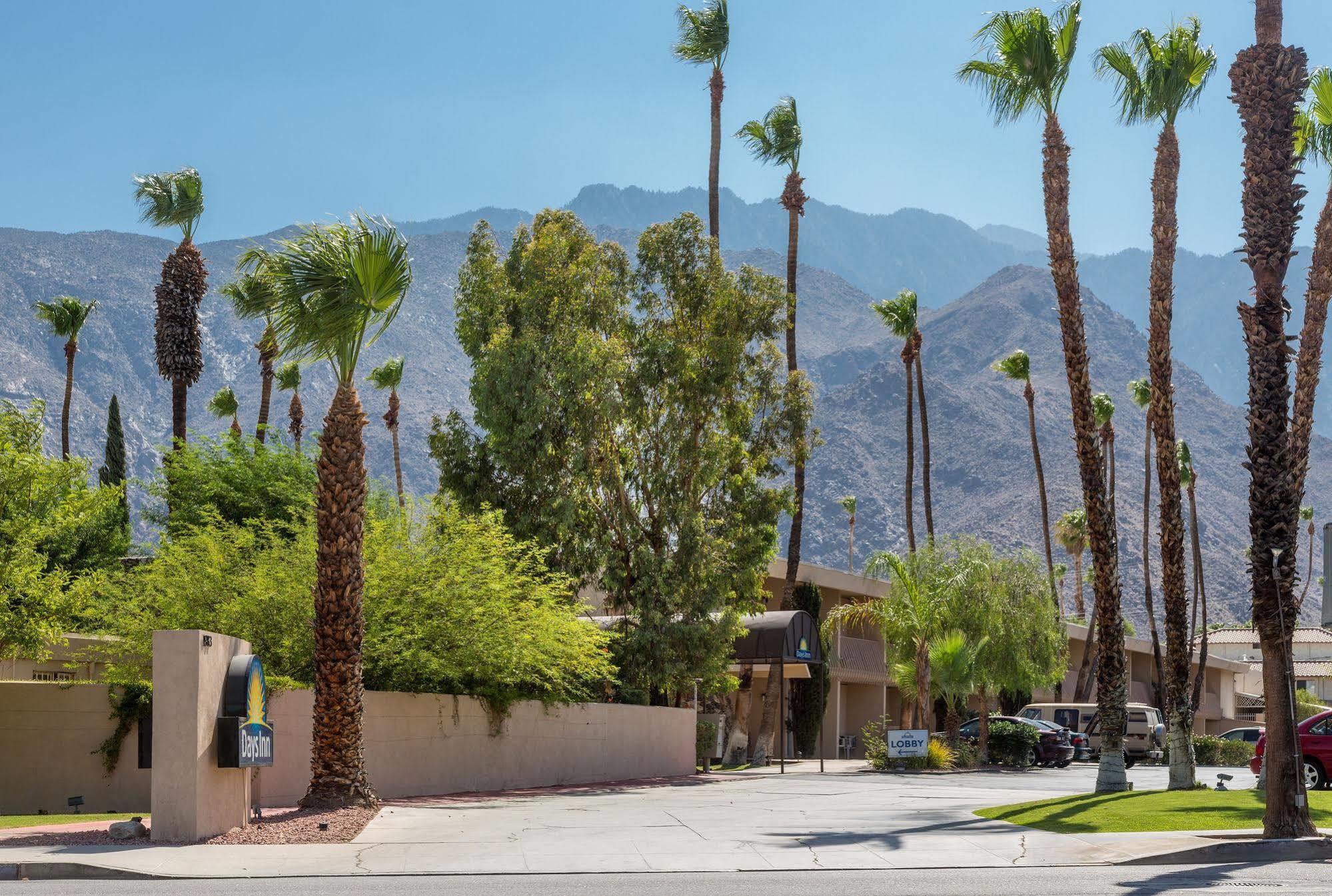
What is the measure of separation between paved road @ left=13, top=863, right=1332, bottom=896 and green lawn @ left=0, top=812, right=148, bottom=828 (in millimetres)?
6262

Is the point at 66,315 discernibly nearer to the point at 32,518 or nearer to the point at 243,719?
the point at 32,518

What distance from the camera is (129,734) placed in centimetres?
2388

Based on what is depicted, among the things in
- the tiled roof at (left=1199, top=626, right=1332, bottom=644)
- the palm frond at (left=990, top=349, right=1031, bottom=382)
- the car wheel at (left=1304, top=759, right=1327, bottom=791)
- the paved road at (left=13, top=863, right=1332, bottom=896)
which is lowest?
the car wheel at (left=1304, top=759, right=1327, bottom=791)

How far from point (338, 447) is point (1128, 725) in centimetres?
3482

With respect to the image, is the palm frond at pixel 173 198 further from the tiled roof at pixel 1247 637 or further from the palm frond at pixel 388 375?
the tiled roof at pixel 1247 637

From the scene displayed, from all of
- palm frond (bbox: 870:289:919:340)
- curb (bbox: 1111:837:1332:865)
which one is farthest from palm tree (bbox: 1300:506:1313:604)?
curb (bbox: 1111:837:1332:865)

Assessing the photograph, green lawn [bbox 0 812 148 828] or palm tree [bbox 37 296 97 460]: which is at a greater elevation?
palm tree [bbox 37 296 97 460]

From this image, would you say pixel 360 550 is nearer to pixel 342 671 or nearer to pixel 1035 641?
pixel 342 671

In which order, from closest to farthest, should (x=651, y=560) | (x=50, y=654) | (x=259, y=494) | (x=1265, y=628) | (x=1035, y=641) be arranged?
(x=1265, y=628) < (x=50, y=654) < (x=651, y=560) < (x=259, y=494) < (x=1035, y=641)

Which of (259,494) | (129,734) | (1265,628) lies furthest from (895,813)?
(259,494)

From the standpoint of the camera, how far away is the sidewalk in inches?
586

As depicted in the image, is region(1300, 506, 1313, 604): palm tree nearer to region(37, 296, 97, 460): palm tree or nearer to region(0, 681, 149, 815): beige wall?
region(37, 296, 97, 460): palm tree

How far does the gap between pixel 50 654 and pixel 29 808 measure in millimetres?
5947

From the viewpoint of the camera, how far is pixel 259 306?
68.7 feet
